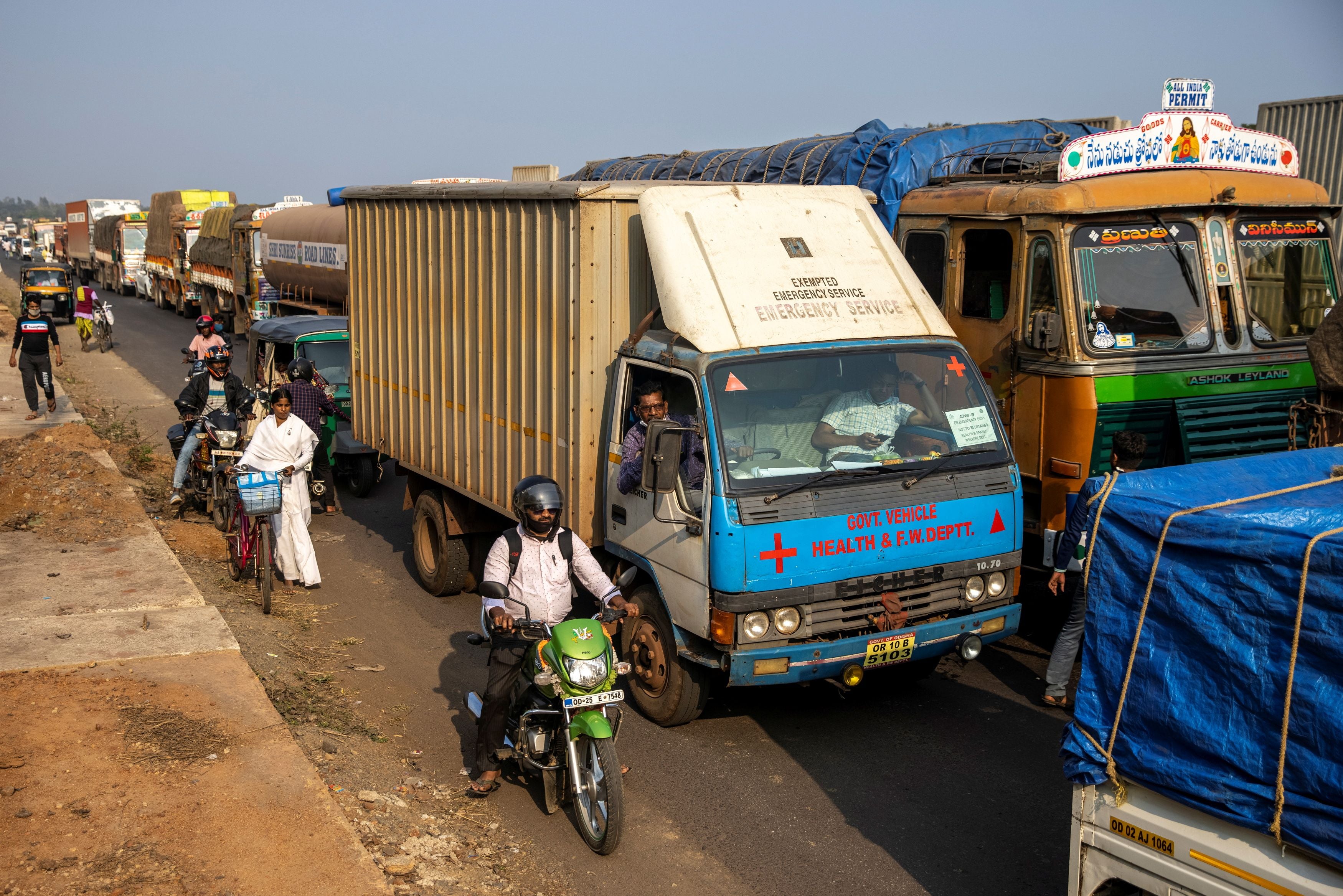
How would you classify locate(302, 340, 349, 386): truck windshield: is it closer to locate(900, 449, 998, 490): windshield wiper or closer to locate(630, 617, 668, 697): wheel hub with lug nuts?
locate(630, 617, 668, 697): wheel hub with lug nuts

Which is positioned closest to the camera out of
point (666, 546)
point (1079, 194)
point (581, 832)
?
point (581, 832)

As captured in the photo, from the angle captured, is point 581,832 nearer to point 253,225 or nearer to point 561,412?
point 561,412

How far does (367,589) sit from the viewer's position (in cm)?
941

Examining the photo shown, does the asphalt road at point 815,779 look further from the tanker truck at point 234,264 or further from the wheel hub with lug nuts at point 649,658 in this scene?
the tanker truck at point 234,264

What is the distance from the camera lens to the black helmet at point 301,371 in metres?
11.0

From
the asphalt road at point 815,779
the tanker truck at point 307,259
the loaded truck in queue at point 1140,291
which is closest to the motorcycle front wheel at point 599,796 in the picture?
the asphalt road at point 815,779

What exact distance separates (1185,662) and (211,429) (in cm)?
932

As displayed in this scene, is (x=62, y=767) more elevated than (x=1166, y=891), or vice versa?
(x=1166, y=891)

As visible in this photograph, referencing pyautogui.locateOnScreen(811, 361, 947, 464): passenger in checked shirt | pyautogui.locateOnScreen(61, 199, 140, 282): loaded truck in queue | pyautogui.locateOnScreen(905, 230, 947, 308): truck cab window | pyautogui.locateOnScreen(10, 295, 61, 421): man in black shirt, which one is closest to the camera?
pyautogui.locateOnScreen(811, 361, 947, 464): passenger in checked shirt

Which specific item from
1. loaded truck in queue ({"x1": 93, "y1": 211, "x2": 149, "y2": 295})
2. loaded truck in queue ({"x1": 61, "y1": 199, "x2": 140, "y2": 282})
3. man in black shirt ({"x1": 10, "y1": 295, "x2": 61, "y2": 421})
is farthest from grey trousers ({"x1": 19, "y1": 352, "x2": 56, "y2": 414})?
loaded truck in queue ({"x1": 61, "y1": 199, "x2": 140, "y2": 282})

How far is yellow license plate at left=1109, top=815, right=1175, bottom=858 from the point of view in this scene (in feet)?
11.1

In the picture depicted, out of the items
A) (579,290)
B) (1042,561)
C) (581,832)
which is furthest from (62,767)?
(1042,561)

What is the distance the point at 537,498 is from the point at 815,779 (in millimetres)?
2112

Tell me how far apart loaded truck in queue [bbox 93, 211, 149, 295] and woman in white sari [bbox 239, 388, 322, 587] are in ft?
134
